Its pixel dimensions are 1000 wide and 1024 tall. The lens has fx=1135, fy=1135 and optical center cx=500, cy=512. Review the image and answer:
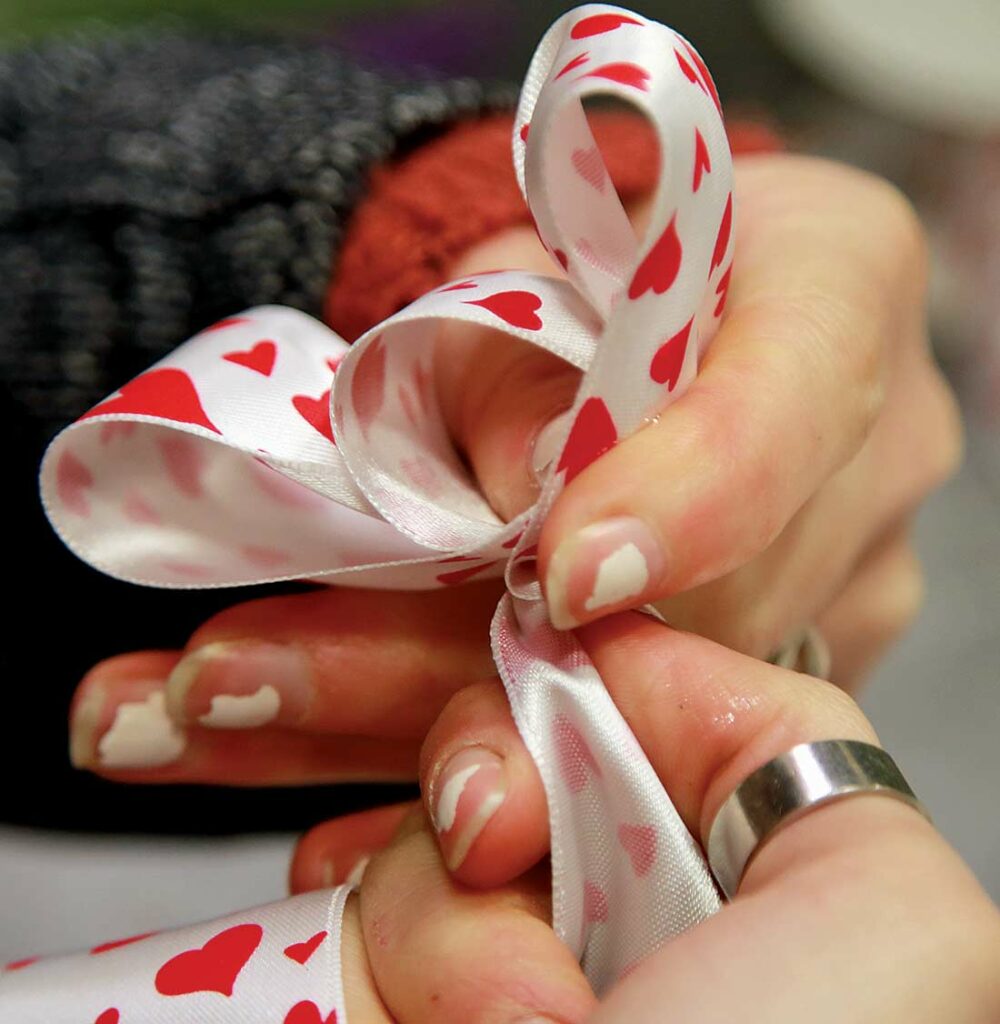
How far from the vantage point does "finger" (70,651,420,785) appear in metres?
0.46

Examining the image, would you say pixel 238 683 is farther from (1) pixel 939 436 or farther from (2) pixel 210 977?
(1) pixel 939 436

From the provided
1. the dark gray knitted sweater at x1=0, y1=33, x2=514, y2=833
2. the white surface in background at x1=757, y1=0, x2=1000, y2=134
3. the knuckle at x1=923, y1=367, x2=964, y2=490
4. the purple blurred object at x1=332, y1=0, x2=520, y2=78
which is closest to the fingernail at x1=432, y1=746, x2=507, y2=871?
the dark gray knitted sweater at x1=0, y1=33, x2=514, y2=833

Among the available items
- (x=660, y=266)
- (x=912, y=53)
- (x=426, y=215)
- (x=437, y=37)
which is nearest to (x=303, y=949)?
(x=660, y=266)

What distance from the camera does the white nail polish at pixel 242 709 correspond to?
0.44m

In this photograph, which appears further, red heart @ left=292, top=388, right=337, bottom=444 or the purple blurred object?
the purple blurred object

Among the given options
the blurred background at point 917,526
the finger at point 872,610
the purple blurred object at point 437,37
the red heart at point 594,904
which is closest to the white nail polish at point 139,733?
the blurred background at point 917,526

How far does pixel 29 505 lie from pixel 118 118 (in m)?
0.22

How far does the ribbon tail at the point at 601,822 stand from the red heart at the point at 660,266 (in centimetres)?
10

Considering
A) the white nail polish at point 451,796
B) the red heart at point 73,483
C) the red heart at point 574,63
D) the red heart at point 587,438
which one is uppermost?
the red heart at point 574,63

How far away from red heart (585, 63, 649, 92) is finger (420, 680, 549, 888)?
7.1 inches

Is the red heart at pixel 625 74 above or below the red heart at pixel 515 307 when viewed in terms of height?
above

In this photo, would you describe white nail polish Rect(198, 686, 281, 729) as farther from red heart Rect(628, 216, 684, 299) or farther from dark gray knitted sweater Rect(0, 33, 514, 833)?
red heart Rect(628, 216, 684, 299)

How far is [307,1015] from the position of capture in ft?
1.05

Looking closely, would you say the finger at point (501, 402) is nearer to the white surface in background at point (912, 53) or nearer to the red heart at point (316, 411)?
the red heart at point (316, 411)
